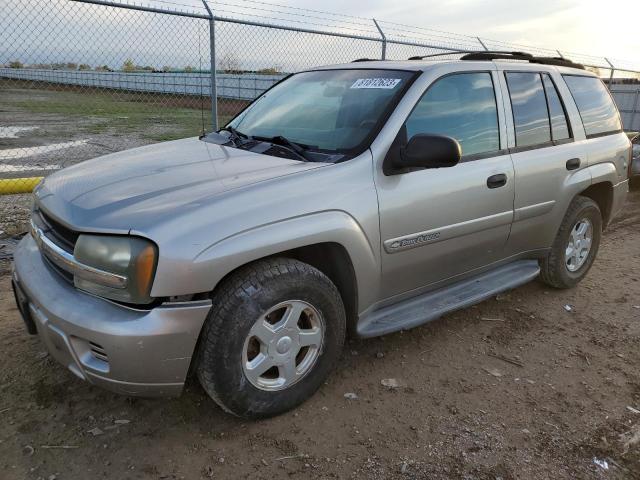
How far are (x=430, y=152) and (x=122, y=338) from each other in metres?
1.72

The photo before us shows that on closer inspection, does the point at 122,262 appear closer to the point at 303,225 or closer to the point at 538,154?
the point at 303,225

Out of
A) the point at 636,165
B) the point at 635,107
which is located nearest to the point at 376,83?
the point at 636,165

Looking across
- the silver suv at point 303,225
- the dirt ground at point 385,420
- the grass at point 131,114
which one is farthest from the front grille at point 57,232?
the grass at point 131,114

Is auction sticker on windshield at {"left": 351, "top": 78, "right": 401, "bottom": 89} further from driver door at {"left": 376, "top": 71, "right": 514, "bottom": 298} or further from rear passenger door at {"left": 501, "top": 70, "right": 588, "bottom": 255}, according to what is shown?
rear passenger door at {"left": 501, "top": 70, "right": 588, "bottom": 255}

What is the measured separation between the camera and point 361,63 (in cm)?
367

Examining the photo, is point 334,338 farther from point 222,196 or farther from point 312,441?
point 222,196

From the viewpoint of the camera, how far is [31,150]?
1104 cm

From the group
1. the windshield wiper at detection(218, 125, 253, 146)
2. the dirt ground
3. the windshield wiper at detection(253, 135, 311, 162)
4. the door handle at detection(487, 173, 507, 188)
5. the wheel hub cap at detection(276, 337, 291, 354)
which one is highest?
the windshield wiper at detection(253, 135, 311, 162)

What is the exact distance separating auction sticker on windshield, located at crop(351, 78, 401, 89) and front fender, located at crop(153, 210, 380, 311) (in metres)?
0.99

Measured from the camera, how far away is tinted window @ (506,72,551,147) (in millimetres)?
3650

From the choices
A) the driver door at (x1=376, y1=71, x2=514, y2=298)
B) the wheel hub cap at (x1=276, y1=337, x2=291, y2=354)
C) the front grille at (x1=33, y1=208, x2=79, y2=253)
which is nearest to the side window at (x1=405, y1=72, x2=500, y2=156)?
the driver door at (x1=376, y1=71, x2=514, y2=298)

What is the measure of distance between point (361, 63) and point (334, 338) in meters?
1.94

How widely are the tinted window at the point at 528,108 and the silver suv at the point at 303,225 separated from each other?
1 centimetres

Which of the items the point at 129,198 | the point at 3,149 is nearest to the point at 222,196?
the point at 129,198
